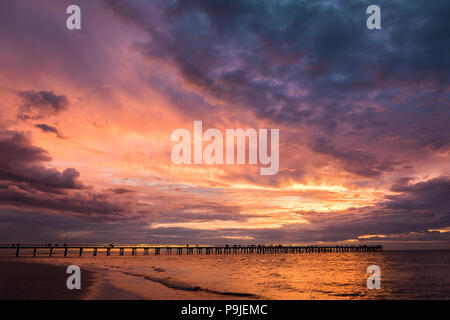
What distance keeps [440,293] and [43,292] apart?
88.5 feet

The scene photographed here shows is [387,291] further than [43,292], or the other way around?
[387,291]

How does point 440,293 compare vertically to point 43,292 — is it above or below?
below
